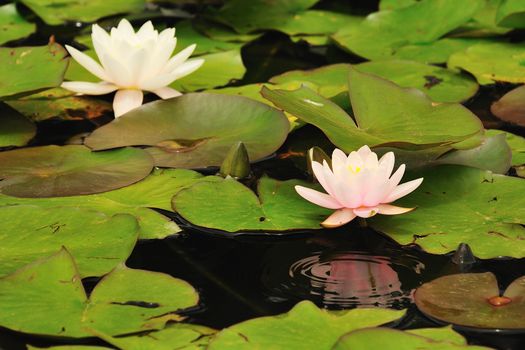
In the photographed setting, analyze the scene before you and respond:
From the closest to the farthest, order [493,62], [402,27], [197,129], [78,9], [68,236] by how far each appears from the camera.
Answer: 1. [68,236]
2. [197,129]
3. [493,62]
4. [402,27]
5. [78,9]

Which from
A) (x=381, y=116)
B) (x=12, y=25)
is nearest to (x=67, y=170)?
(x=381, y=116)

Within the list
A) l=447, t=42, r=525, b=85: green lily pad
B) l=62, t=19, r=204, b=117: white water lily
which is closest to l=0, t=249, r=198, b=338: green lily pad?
l=62, t=19, r=204, b=117: white water lily

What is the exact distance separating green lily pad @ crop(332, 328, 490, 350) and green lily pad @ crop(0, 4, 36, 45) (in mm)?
2046

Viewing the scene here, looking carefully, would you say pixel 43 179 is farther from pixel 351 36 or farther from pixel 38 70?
pixel 351 36

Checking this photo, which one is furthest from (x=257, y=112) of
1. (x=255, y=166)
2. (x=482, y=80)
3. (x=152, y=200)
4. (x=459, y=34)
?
(x=459, y=34)

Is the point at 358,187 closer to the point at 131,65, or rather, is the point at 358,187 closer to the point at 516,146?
the point at 516,146

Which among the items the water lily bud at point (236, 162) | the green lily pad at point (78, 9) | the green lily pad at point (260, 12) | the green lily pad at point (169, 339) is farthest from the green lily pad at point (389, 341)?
the green lily pad at point (78, 9)

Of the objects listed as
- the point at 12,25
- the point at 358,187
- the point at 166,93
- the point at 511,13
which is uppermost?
the point at 511,13

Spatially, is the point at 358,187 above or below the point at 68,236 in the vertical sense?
above

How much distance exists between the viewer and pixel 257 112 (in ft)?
7.14

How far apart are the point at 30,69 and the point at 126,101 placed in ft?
0.88

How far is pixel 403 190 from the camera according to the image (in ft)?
5.68

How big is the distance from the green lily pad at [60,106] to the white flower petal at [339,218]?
92 cm

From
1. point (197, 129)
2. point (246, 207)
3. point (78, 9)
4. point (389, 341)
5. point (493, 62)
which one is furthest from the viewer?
point (78, 9)
